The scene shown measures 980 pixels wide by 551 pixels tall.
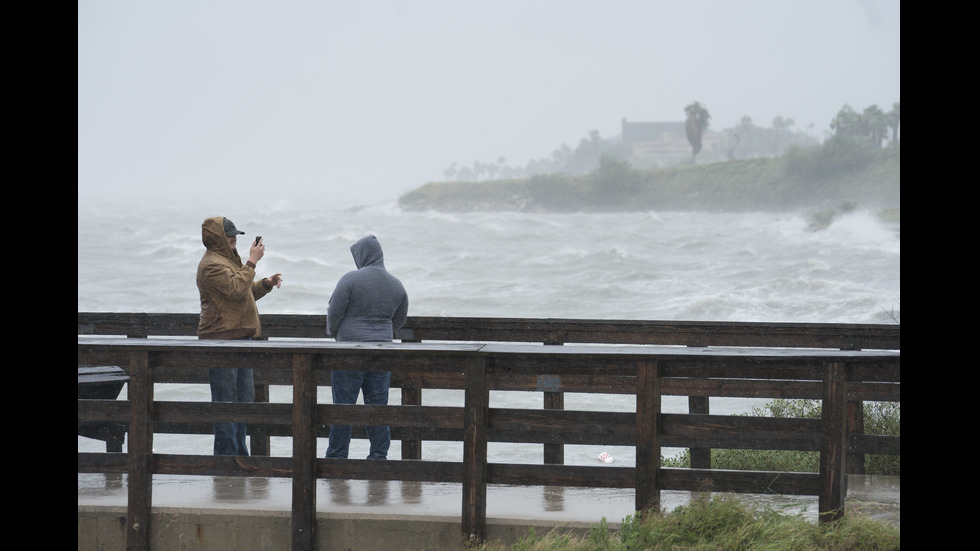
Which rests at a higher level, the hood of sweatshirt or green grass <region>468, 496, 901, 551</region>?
the hood of sweatshirt

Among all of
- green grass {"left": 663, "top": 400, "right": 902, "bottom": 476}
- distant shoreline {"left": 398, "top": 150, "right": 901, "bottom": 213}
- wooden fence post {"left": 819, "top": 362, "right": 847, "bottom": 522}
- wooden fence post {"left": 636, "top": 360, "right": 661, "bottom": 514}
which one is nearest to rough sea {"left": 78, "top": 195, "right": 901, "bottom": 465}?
distant shoreline {"left": 398, "top": 150, "right": 901, "bottom": 213}

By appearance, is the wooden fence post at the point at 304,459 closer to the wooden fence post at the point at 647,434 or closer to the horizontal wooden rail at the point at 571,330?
the wooden fence post at the point at 647,434

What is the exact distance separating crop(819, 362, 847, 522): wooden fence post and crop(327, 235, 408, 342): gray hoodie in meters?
2.73

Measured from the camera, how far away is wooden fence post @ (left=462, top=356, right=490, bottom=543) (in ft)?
16.2

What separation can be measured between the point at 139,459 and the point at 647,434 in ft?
8.37

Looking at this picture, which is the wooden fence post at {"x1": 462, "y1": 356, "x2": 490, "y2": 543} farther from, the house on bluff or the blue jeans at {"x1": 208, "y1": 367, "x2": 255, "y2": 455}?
the house on bluff

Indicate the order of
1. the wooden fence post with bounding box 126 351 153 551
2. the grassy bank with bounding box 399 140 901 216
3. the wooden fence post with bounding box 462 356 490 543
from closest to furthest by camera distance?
1. the wooden fence post with bounding box 462 356 490 543
2. the wooden fence post with bounding box 126 351 153 551
3. the grassy bank with bounding box 399 140 901 216

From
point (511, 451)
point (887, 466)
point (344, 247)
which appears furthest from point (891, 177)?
point (887, 466)

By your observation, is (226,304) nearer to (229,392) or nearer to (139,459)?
(229,392)

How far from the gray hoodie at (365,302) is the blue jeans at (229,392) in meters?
0.62
